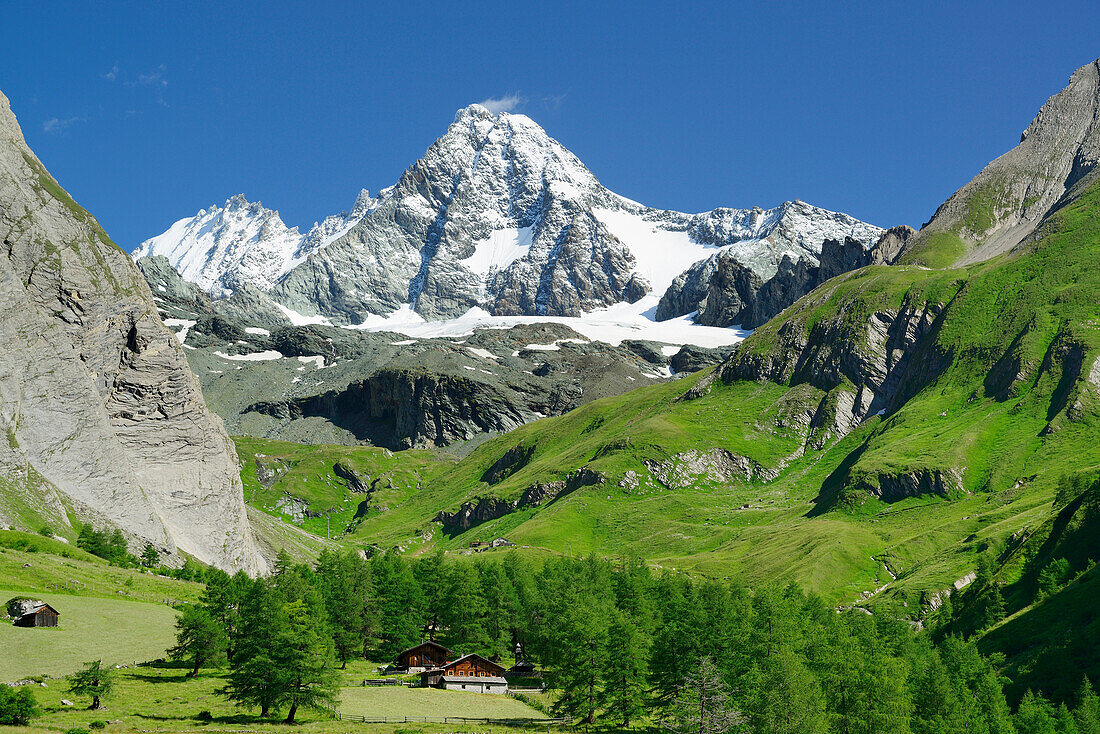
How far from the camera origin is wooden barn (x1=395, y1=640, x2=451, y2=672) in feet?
388

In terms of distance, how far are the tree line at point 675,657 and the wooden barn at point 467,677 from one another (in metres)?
7.59

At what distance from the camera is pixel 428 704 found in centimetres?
9706

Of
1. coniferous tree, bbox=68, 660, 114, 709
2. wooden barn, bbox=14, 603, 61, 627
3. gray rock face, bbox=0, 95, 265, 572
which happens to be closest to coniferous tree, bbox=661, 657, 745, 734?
coniferous tree, bbox=68, 660, 114, 709

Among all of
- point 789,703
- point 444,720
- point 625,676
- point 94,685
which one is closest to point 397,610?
point 444,720

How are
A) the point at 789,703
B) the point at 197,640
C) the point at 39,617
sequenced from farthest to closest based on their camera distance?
the point at 197,640
the point at 39,617
the point at 789,703

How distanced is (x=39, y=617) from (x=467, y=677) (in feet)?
152

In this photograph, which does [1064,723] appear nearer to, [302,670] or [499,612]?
[302,670]

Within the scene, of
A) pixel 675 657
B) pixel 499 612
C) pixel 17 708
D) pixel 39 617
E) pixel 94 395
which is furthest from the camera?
pixel 94 395

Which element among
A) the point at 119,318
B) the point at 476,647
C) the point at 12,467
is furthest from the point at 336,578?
the point at 119,318

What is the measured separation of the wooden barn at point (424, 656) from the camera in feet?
388

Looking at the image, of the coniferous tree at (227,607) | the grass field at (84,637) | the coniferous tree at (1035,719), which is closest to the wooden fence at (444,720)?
the coniferous tree at (227,607)

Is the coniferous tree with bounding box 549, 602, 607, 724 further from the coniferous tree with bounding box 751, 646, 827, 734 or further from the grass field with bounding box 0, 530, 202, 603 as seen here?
the grass field with bounding box 0, 530, 202, 603

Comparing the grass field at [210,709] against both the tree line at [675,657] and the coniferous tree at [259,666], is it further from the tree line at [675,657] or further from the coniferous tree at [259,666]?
the tree line at [675,657]

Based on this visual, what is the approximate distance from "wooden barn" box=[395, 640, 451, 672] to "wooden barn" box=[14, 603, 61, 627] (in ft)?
135
